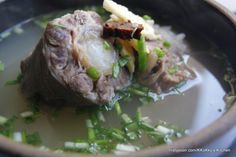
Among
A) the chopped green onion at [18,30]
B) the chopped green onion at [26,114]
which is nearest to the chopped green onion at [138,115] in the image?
the chopped green onion at [26,114]

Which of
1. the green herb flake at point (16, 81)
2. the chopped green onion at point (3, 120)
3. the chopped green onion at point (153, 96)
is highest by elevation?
the chopped green onion at point (153, 96)

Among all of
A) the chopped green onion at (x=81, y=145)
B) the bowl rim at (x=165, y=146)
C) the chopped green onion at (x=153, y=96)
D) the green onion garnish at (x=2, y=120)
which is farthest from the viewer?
the chopped green onion at (x=153, y=96)

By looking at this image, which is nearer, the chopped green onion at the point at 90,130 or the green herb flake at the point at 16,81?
the chopped green onion at the point at 90,130

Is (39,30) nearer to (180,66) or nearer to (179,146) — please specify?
(180,66)

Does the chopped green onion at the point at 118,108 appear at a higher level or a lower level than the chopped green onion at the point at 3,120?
higher

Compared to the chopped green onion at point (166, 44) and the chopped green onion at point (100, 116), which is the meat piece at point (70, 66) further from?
the chopped green onion at point (166, 44)

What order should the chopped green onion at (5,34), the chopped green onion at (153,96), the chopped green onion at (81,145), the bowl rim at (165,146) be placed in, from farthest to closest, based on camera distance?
the chopped green onion at (5,34) < the chopped green onion at (153,96) < the chopped green onion at (81,145) < the bowl rim at (165,146)

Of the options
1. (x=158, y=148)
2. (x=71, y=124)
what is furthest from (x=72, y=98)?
(x=158, y=148)
